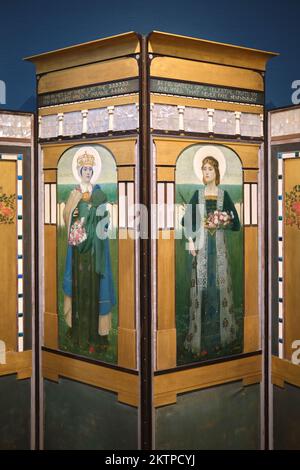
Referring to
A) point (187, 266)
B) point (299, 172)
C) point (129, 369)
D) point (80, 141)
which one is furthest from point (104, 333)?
point (299, 172)

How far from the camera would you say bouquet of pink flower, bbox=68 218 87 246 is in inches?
127

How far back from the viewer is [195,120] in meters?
3.10

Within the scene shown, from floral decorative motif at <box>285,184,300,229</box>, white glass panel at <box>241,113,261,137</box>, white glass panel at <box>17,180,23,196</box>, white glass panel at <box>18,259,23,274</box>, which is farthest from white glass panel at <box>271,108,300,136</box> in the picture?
white glass panel at <box>18,259,23,274</box>

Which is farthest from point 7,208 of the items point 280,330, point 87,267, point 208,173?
point 280,330

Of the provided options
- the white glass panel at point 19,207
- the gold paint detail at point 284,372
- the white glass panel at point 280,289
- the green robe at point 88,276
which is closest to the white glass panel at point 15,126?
the white glass panel at point 19,207

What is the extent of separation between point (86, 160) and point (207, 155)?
0.61 m

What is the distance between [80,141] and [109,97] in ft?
0.94

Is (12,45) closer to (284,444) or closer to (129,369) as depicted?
(129,369)

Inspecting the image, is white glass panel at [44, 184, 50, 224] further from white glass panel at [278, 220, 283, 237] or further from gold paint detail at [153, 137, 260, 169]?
white glass panel at [278, 220, 283, 237]

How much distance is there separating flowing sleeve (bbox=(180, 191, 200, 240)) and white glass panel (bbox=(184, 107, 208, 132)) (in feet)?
1.03

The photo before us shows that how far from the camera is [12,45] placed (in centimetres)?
373

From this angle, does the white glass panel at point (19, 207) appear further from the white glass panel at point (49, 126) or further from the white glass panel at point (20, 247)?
the white glass panel at point (49, 126)

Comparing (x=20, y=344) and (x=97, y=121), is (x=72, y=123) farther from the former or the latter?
(x=20, y=344)

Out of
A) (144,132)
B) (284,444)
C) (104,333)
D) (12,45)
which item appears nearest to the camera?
(144,132)
